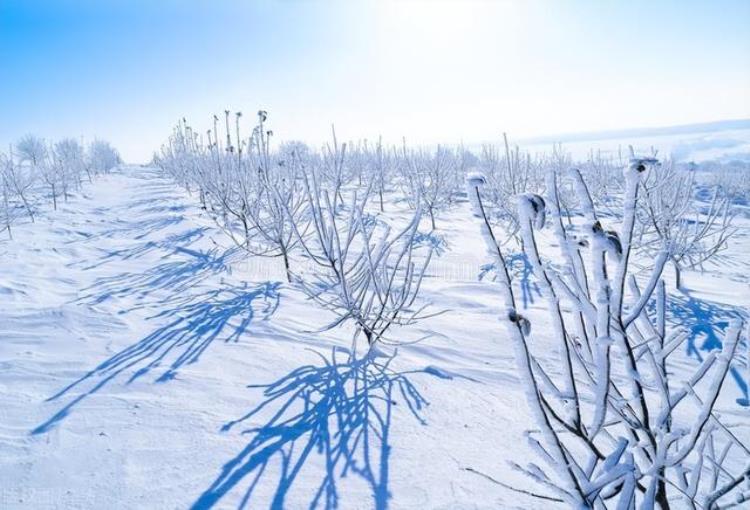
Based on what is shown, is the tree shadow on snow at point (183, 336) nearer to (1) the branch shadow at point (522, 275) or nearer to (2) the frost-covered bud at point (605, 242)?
(2) the frost-covered bud at point (605, 242)

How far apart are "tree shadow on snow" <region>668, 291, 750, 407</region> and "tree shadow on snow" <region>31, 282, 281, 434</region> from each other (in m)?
4.14

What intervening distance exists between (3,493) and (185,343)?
166 cm

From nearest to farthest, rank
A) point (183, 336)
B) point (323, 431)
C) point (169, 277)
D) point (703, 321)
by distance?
point (323, 431) < point (183, 336) < point (703, 321) < point (169, 277)

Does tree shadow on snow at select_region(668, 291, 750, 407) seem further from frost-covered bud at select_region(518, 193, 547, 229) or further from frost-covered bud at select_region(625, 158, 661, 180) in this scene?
frost-covered bud at select_region(518, 193, 547, 229)

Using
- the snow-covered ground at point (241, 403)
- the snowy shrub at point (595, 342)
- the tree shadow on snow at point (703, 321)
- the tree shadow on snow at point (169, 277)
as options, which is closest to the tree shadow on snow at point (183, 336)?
the snow-covered ground at point (241, 403)

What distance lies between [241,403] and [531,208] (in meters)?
2.35

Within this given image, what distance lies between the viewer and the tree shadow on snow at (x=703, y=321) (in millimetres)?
4202

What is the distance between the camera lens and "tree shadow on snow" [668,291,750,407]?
4.20 m

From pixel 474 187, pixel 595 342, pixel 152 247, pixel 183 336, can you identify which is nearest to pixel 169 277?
pixel 183 336

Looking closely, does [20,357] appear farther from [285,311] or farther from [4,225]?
[4,225]

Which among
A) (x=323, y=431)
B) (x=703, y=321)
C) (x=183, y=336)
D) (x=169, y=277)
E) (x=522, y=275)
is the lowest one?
(x=703, y=321)

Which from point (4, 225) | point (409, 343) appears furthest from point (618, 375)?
point (4, 225)

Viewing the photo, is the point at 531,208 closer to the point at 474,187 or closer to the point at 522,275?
the point at 474,187

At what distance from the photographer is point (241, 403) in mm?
2551
